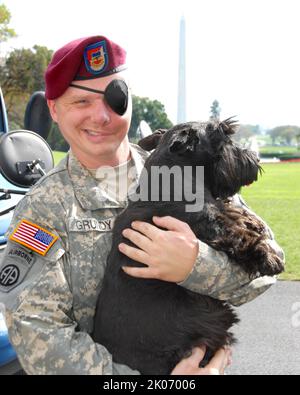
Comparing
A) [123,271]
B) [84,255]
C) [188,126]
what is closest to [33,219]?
[84,255]

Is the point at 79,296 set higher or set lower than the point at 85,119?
lower

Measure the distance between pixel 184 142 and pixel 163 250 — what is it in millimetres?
517

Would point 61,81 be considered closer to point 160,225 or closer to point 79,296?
point 160,225

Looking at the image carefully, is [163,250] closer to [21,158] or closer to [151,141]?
[151,141]

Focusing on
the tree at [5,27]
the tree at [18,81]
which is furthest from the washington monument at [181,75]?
the tree at [5,27]

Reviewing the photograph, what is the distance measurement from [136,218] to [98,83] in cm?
58

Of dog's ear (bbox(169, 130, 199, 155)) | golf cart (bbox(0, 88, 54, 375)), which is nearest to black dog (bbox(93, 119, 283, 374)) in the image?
dog's ear (bbox(169, 130, 199, 155))

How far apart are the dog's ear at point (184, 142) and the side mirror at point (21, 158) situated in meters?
1.65

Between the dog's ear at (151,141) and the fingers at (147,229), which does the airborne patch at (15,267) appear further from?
the dog's ear at (151,141)

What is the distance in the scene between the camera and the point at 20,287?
1979 millimetres

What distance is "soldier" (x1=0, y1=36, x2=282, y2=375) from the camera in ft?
6.36

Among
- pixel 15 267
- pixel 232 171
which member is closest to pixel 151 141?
pixel 232 171

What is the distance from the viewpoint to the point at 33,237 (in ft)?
6.53
